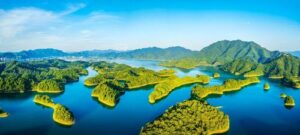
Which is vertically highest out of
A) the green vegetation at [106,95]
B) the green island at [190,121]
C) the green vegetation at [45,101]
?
the green island at [190,121]

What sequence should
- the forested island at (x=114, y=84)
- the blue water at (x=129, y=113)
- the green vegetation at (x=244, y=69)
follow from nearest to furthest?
the blue water at (x=129, y=113) → the forested island at (x=114, y=84) → the green vegetation at (x=244, y=69)

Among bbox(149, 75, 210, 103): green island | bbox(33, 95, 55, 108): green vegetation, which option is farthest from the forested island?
bbox(33, 95, 55, 108): green vegetation

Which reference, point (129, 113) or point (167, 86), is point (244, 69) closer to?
point (167, 86)

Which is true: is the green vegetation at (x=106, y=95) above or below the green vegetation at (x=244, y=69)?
below

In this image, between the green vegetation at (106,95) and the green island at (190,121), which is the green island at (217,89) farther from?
the green island at (190,121)

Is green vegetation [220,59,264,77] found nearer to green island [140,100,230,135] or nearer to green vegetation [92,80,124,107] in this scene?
green vegetation [92,80,124,107]

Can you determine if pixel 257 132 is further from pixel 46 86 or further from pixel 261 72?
pixel 261 72

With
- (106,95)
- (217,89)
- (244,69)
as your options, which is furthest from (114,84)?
(244,69)

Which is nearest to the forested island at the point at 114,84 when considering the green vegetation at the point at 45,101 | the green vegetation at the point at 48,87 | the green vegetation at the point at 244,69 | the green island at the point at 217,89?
the green vegetation at the point at 45,101
